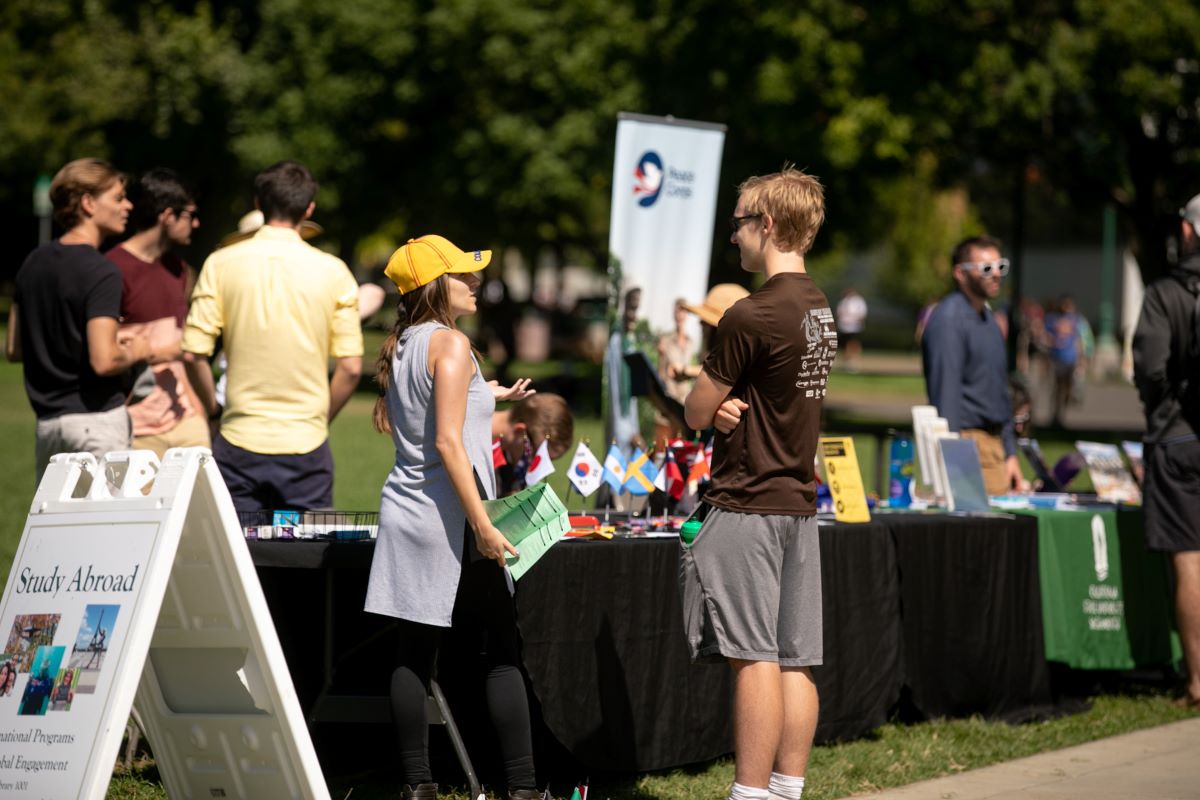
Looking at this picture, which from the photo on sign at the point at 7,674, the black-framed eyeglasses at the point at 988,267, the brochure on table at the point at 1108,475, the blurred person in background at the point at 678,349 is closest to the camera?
the photo on sign at the point at 7,674

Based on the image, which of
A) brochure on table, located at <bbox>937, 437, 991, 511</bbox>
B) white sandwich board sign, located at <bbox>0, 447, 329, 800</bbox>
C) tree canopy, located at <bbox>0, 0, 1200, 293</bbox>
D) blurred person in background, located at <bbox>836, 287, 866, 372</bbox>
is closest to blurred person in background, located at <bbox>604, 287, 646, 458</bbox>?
brochure on table, located at <bbox>937, 437, 991, 511</bbox>

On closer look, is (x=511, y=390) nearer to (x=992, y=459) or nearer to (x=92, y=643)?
(x=92, y=643)

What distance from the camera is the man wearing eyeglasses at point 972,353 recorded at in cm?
747

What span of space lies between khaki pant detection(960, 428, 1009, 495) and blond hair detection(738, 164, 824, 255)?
3351 mm

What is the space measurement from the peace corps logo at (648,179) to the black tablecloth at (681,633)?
12.5 feet

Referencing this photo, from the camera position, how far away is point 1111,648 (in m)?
7.52

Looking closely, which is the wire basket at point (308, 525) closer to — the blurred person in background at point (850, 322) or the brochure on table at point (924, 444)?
the brochure on table at point (924, 444)

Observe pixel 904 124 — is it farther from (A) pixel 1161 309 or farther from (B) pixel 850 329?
(B) pixel 850 329

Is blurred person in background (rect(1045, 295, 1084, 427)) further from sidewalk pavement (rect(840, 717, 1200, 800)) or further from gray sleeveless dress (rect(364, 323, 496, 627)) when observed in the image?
gray sleeveless dress (rect(364, 323, 496, 627))

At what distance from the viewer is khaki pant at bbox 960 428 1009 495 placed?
7.79m

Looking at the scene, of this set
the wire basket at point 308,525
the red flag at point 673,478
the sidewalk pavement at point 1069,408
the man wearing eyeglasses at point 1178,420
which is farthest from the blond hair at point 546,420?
the sidewalk pavement at point 1069,408

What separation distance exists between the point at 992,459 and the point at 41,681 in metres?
5.03

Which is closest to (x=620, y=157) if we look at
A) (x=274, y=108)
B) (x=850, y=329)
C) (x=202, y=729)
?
(x=202, y=729)

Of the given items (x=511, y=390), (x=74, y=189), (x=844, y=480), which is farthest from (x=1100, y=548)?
(x=74, y=189)
